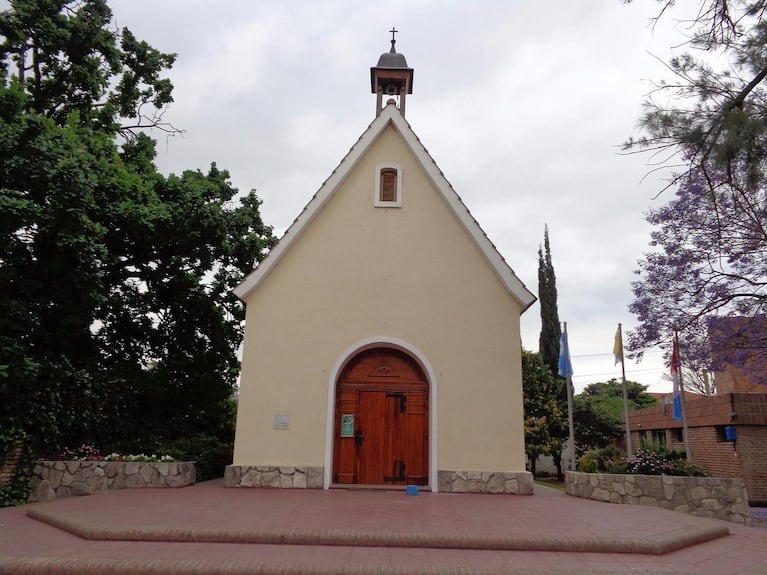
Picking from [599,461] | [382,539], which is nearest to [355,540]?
[382,539]

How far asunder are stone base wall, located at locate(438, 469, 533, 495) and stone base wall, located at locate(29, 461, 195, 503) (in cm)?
536

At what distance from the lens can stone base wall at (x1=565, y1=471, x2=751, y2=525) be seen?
9883 millimetres

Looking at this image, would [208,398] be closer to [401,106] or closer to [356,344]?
[356,344]

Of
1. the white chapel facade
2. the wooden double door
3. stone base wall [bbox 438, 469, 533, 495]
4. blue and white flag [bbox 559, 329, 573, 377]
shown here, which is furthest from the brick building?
the wooden double door

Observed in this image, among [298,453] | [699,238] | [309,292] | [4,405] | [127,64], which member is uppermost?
[127,64]

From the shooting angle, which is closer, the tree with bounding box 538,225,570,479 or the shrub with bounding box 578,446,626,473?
the shrub with bounding box 578,446,626,473

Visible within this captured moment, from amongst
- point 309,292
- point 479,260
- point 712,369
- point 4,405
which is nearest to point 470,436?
point 479,260

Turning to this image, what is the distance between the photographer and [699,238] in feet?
42.6

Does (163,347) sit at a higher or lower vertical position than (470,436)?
higher

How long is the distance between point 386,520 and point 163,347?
34.6 feet

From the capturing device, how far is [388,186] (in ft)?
41.2

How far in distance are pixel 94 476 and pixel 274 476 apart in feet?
11.2

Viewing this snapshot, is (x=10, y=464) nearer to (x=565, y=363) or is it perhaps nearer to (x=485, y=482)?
(x=485, y=482)

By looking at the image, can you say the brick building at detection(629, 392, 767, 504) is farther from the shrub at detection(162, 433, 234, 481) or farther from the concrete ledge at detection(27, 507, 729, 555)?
the shrub at detection(162, 433, 234, 481)
